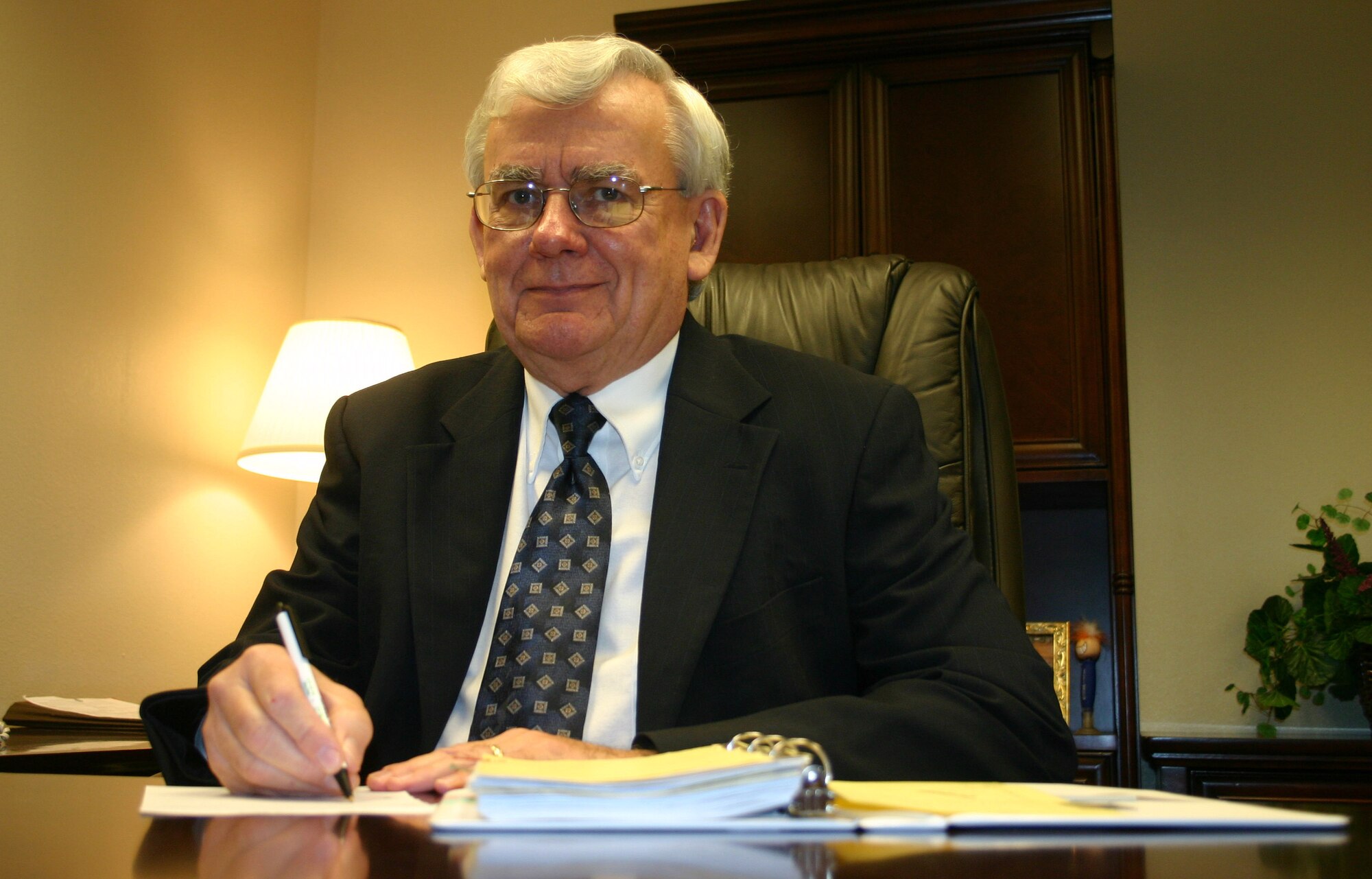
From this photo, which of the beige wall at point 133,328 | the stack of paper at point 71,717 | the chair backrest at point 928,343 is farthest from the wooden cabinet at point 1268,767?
the beige wall at point 133,328

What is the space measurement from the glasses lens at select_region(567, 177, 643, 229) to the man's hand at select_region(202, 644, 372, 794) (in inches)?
28.1

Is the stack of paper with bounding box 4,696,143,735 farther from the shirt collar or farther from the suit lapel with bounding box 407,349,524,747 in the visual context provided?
the shirt collar

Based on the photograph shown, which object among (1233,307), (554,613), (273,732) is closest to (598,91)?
(554,613)

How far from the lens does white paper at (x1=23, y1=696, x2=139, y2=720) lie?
160cm

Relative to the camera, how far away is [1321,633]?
7.98 feet

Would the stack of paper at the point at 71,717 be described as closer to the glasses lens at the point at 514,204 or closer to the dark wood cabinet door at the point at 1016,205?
the glasses lens at the point at 514,204

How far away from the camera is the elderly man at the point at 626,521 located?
45.3 inches

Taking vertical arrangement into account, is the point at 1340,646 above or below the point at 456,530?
below

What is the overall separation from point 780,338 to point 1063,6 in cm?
133

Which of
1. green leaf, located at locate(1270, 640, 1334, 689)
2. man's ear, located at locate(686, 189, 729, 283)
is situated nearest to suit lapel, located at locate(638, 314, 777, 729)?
man's ear, located at locate(686, 189, 729, 283)

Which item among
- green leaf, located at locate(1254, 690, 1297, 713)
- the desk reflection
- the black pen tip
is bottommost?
green leaf, located at locate(1254, 690, 1297, 713)

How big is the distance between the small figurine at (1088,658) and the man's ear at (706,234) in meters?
1.50

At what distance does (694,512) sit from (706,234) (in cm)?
48

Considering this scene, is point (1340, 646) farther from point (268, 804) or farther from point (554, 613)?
point (268, 804)
